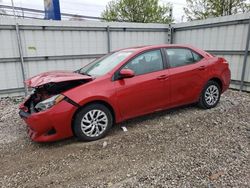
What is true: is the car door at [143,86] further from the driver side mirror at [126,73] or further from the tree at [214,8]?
the tree at [214,8]

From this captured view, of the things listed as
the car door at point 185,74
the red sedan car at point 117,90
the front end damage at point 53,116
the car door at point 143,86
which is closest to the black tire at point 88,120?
the red sedan car at point 117,90

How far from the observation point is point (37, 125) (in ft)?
10.6

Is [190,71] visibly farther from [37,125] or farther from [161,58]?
[37,125]

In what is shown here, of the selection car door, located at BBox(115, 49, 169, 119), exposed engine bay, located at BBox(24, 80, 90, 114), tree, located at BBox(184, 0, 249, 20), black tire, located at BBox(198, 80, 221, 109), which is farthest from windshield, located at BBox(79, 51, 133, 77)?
tree, located at BBox(184, 0, 249, 20)

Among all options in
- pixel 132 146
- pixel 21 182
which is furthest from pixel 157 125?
pixel 21 182

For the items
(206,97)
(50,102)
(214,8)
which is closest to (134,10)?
(214,8)

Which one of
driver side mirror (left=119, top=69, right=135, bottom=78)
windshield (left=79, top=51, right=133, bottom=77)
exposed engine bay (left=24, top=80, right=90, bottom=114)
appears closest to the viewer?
exposed engine bay (left=24, top=80, right=90, bottom=114)

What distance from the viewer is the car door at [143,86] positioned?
369cm

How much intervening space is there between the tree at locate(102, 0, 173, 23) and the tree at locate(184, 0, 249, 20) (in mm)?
2500

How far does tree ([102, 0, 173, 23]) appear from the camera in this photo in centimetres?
1678

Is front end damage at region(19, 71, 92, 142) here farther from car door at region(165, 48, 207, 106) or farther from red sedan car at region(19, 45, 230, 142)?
car door at region(165, 48, 207, 106)

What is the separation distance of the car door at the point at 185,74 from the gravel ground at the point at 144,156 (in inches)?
17.2

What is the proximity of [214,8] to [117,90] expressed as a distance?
1360cm

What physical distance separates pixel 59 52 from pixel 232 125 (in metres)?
5.48
